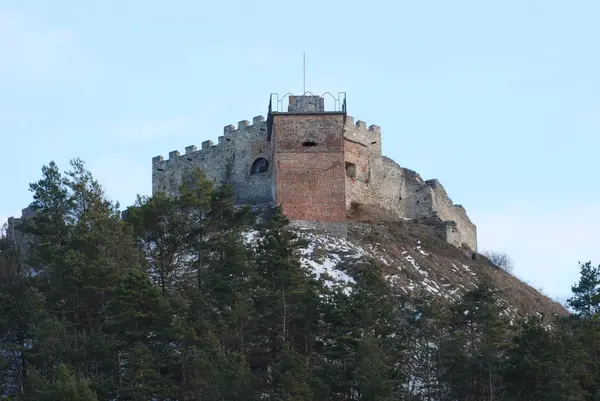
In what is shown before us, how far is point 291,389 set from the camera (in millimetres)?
34969

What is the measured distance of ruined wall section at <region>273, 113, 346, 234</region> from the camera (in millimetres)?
52469

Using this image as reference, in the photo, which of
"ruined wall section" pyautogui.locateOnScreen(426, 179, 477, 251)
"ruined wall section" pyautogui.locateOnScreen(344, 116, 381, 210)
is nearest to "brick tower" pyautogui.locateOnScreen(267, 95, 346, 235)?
"ruined wall section" pyautogui.locateOnScreen(344, 116, 381, 210)

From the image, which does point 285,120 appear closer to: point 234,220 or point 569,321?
point 234,220

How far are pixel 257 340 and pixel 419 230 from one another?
18.2 m

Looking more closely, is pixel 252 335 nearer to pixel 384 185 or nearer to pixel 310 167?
pixel 310 167

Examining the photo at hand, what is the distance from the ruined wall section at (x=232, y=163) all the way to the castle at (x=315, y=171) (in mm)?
46

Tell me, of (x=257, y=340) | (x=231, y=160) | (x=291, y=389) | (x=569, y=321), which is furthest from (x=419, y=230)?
(x=291, y=389)

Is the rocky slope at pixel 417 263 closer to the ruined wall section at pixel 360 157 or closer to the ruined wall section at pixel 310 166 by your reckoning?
the ruined wall section at pixel 310 166

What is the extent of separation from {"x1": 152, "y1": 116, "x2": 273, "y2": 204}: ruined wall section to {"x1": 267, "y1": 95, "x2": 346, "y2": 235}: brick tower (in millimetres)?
2567

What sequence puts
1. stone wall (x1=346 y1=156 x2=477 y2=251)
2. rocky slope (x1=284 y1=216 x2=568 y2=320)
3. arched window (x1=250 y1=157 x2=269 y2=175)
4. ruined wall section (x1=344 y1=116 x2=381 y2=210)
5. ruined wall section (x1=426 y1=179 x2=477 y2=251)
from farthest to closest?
1. ruined wall section (x1=426 y1=179 x2=477 y2=251)
2. stone wall (x1=346 y1=156 x2=477 y2=251)
3. arched window (x1=250 y1=157 x2=269 y2=175)
4. ruined wall section (x1=344 y1=116 x2=381 y2=210)
5. rocky slope (x1=284 y1=216 x2=568 y2=320)

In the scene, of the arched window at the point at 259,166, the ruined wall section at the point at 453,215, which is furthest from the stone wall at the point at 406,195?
the arched window at the point at 259,166

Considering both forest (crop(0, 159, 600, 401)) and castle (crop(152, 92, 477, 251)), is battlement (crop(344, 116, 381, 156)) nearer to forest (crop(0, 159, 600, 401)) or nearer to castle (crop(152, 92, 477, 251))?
castle (crop(152, 92, 477, 251))

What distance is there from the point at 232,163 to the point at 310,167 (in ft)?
21.2

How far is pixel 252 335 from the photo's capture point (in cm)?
4028
